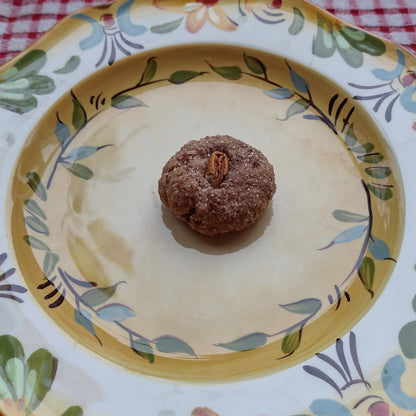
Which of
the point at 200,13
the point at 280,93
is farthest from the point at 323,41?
the point at 200,13

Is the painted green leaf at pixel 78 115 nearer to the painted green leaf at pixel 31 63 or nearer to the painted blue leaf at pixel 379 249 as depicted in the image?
the painted green leaf at pixel 31 63

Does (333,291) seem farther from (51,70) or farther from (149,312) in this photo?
(51,70)

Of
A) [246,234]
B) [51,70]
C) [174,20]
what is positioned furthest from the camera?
[174,20]

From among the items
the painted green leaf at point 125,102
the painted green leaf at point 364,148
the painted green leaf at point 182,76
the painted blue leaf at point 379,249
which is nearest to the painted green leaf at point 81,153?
the painted green leaf at point 125,102

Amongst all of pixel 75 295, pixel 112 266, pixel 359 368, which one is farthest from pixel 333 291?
pixel 75 295

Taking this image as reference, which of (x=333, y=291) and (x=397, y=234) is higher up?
(x=397, y=234)

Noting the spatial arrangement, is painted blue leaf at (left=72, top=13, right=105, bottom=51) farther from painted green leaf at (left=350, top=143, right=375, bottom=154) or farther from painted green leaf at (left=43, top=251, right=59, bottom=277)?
painted green leaf at (left=350, top=143, right=375, bottom=154)
